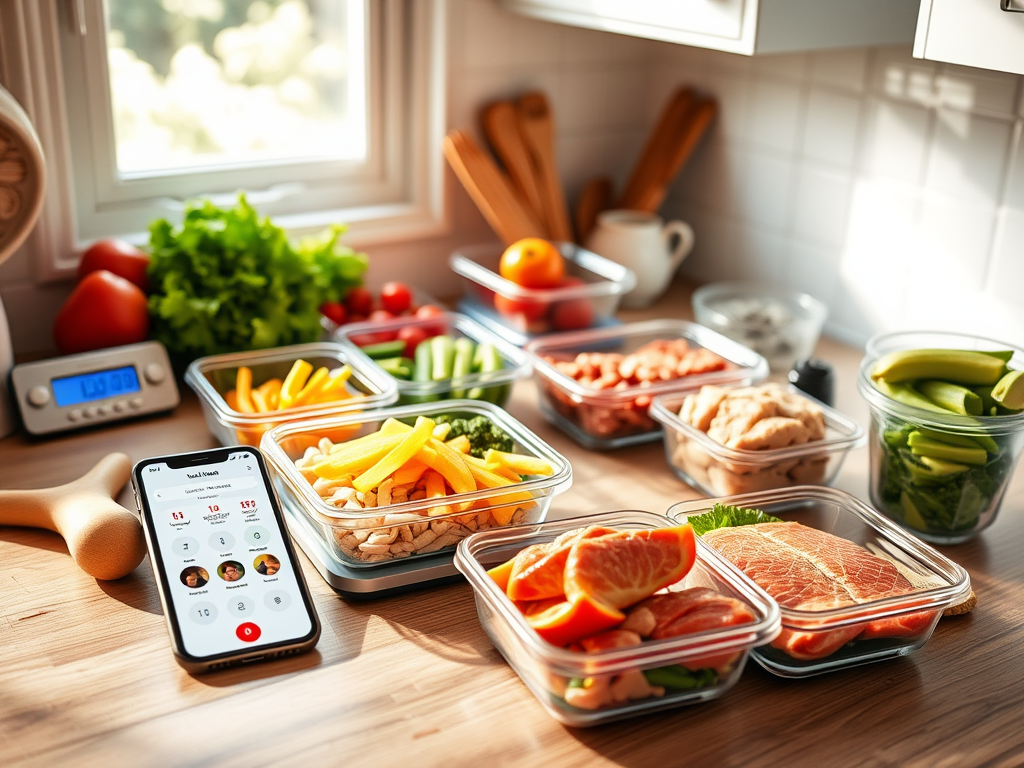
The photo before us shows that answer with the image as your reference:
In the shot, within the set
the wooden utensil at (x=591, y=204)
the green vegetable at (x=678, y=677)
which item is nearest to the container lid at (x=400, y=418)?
the green vegetable at (x=678, y=677)

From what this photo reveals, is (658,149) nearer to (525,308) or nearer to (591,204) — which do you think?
(591,204)

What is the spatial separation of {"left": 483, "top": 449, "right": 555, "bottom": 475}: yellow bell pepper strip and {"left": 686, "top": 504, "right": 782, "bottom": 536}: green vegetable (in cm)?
16

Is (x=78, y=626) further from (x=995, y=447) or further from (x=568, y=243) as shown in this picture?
(x=568, y=243)

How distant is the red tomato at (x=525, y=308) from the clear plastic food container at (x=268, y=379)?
0.29 metres

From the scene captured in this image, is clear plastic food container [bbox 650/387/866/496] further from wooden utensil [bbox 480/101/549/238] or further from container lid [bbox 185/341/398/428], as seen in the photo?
wooden utensil [bbox 480/101/549/238]

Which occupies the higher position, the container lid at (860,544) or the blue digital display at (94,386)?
the blue digital display at (94,386)

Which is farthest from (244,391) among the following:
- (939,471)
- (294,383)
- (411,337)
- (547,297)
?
(939,471)

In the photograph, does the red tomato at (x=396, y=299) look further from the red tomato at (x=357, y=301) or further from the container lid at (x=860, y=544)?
the container lid at (x=860, y=544)

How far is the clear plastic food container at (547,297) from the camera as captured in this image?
166cm

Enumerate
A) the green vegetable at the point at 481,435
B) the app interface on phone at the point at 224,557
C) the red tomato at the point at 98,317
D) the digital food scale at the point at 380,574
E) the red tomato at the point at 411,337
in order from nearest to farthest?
the app interface on phone at the point at 224,557 → the digital food scale at the point at 380,574 → the green vegetable at the point at 481,435 → the red tomato at the point at 98,317 → the red tomato at the point at 411,337

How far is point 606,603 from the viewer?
875 mm

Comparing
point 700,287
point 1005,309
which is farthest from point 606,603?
point 700,287

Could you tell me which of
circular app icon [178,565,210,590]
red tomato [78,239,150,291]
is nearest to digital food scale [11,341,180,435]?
red tomato [78,239,150,291]

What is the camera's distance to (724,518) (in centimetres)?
110
